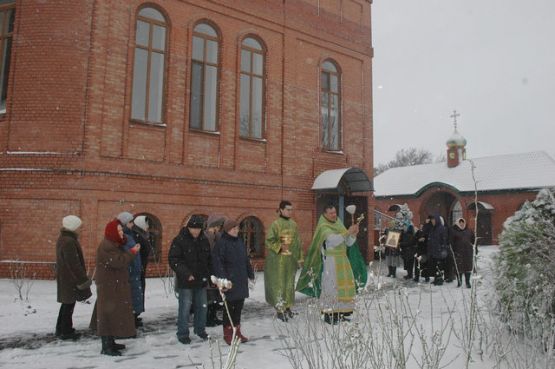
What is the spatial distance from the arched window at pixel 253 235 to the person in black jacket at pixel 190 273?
648 cm

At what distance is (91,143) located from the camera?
9734 mm

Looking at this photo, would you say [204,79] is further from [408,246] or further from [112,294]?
[112,294]

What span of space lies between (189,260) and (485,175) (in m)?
28.8

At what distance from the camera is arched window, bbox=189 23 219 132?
11.6 m

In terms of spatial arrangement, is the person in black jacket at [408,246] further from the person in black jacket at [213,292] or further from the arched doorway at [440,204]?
the arched doorway at [440,204]

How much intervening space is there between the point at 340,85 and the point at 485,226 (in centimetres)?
1859

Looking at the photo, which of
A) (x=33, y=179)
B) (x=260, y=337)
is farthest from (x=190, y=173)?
(x=260, y=337)

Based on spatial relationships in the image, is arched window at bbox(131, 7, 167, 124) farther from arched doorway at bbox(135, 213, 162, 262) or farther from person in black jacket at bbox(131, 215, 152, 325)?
person in black jacket at bbox(131, 215, 152, 325)

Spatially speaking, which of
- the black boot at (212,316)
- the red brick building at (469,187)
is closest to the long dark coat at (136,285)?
the black boot at (212,316)

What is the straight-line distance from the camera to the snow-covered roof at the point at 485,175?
27.4m

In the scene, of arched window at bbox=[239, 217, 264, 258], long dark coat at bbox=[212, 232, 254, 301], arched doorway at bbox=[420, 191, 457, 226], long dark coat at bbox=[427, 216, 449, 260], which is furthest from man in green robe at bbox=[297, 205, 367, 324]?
arched doorway at bbox=[420, 191, 457, 226]

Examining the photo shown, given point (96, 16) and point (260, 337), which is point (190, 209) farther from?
point (260, 337)

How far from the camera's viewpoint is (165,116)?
35.9 ft

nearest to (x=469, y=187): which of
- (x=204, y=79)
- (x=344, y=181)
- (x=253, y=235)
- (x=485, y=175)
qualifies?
(x=485, y=175)
